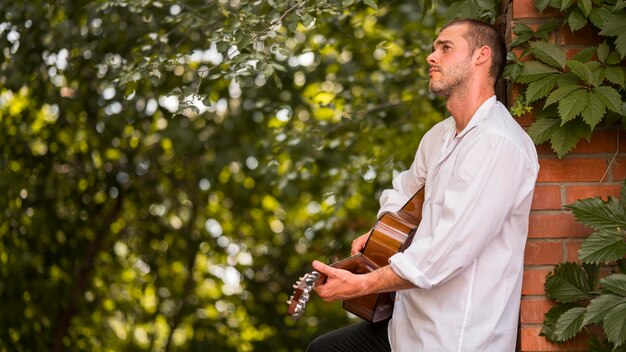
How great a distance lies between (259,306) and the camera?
7.31m

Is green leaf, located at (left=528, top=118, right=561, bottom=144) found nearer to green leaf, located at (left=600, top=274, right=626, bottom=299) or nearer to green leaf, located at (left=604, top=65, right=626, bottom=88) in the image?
green leaf, located at (left=604, top=65, right=626, bottom=88)

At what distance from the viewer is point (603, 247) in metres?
2.69

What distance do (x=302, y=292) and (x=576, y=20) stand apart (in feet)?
3.61

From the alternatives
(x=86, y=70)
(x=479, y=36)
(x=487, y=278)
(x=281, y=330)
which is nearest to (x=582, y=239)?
(x=487, y=278)

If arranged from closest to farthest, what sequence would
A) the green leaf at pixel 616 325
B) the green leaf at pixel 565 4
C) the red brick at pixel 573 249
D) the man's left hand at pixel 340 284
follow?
the green leaf at pixel 616 325
the man's left hand at pixel 340 284
the green leaf at pixel 565 4
the red brick at pixel 573 249

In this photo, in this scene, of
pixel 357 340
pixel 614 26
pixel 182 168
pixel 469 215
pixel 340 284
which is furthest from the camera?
pixel 182 168

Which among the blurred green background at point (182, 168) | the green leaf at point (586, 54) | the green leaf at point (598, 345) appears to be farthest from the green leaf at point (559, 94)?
the blurred green background at point (182, 168)

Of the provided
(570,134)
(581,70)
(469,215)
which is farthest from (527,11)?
(469,215)

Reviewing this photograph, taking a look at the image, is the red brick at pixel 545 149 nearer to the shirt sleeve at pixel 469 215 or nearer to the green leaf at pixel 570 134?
the green leaf at pixel 570 134

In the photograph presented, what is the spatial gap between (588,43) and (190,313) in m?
4.94

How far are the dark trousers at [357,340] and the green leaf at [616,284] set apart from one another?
0.71 metres

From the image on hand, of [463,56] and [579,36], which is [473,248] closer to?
[463,56]

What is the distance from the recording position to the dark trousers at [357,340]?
3.04 meters

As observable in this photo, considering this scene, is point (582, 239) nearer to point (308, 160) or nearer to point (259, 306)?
point (308, 160)
